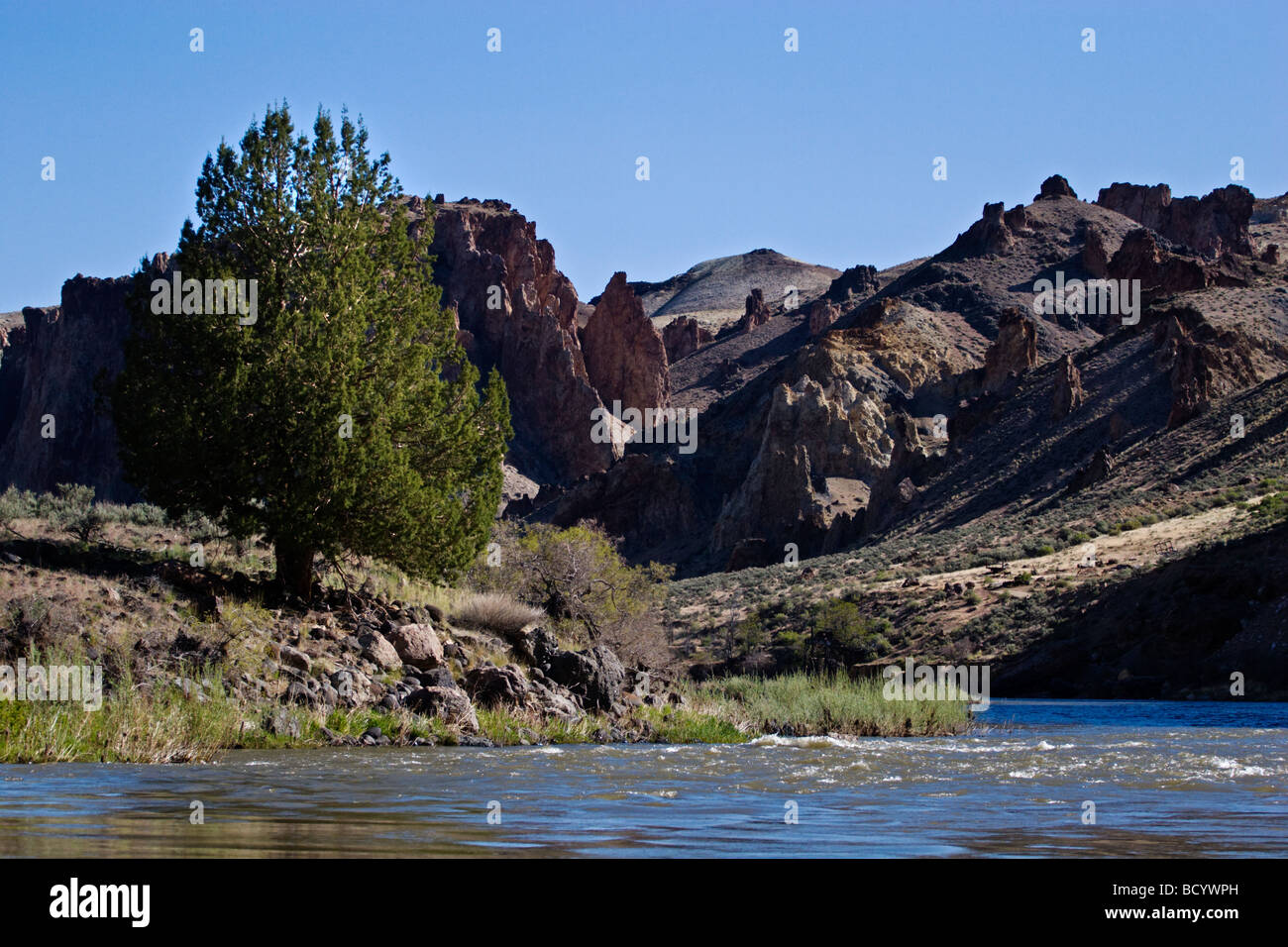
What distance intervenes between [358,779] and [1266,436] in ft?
194

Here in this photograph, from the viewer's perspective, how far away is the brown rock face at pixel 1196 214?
13488 centimetres

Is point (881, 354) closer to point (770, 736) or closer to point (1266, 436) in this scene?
point (1266, 436)

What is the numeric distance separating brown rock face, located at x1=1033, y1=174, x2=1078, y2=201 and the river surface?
435 feet

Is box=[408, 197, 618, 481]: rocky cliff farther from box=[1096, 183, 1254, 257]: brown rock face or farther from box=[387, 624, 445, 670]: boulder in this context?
box=[387, 624, 445, 670]: boulder

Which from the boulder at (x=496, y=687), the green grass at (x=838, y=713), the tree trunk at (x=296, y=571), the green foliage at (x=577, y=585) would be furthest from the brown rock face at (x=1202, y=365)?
the tree trunk at (x=296, y=571)

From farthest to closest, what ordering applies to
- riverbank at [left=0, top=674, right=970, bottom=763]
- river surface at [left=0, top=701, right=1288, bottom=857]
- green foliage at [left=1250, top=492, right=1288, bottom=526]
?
green foliage at [left=1250, top=492, right=1288, bottom=526] < riverbank at [left=0, top=674, right=970, bottom=763] < river surface at [left=0, top=701, right=1288, bottom=857]

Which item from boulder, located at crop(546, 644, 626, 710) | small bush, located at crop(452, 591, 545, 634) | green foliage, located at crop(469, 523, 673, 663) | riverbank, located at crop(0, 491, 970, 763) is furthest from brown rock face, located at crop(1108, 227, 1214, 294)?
boulder, located at crop(546, 644, 626, 710)

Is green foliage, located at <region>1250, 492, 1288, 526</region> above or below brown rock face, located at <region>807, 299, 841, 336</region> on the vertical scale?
below

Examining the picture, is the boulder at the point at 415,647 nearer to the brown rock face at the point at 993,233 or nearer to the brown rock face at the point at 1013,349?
the brown rock face at the point at 1013,349

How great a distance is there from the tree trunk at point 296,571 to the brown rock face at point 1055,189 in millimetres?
131933

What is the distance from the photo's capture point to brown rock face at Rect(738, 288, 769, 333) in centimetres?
17175

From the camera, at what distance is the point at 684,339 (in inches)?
6796

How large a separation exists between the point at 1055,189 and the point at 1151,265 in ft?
138
